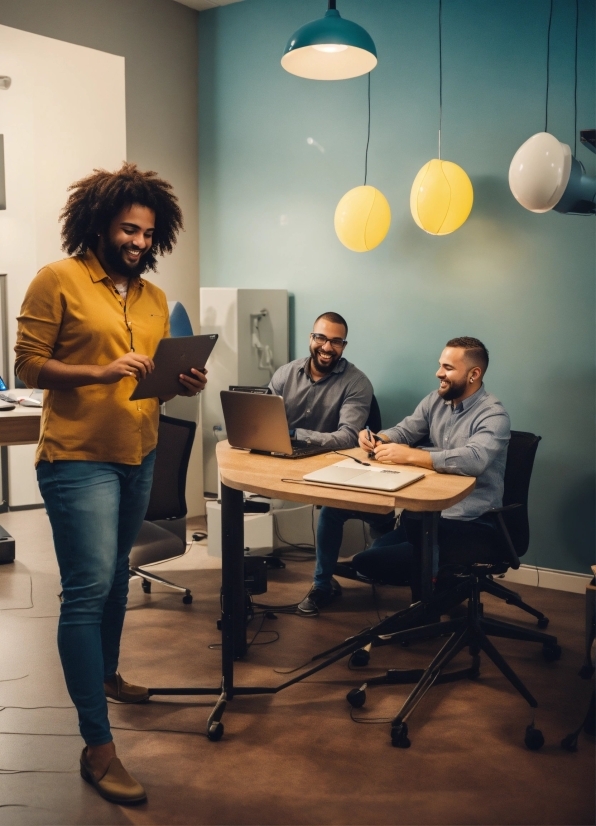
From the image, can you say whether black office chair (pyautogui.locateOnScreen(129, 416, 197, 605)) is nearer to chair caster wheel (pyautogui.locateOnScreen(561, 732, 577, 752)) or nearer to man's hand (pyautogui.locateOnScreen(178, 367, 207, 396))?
man's hand (pyautogui.locateOnScreen(178, 367, 207, 396))

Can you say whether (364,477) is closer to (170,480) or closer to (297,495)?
(297,495)

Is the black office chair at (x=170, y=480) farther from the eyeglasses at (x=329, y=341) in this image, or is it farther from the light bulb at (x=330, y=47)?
the light bulb at (x=330, y=47)

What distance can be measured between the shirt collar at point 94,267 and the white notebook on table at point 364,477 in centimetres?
86

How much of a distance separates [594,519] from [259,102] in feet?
10.2

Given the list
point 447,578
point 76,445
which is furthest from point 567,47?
point 76,445

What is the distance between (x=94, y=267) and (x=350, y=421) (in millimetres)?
1830

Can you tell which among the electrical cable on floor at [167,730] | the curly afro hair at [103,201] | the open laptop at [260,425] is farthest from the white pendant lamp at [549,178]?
the electrical cable on floor at [167,730]

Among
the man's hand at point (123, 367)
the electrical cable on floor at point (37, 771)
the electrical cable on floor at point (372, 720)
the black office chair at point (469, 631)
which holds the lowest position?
the electrical cable on floor at point (372, 720)

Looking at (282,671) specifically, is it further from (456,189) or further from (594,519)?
(456,189)

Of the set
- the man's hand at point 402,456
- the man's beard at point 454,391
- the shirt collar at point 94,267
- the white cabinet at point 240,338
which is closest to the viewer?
the shirt collar at point 94,267

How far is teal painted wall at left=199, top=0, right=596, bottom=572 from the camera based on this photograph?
4012 mm

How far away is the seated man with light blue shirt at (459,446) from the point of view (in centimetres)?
294

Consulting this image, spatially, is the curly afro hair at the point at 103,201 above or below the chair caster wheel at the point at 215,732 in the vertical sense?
above

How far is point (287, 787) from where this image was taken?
7.61 ft
